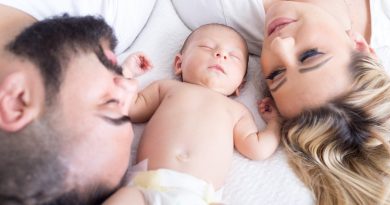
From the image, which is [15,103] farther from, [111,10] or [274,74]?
[274,74]

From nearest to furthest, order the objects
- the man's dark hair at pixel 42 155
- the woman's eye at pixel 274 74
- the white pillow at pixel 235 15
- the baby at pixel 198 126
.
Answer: the man's dark hair at pixel 42 155 → the baby at pixel 198 126 → the woman's eye at pixel 274 74 → the white pillow at pixel 235 15

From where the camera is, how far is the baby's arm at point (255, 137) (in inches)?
36.0

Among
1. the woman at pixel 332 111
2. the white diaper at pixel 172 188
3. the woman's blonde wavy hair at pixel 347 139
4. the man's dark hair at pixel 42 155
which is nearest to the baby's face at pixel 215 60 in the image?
the woman at pixel 332 111

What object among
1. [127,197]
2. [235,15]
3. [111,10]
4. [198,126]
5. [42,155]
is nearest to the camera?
[42,155]

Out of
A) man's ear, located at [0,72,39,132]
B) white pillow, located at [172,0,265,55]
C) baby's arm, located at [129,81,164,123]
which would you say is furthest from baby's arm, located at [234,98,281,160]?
man's ear, located at [0,72,39,132]

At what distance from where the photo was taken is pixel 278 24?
1055 millimetres

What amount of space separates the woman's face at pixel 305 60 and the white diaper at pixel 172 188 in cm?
32

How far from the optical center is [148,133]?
86 cm

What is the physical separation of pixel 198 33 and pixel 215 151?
39 cm

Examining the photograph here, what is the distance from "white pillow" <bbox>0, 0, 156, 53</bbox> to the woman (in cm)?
38

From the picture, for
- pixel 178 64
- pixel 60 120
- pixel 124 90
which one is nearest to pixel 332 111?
pixel 178 64

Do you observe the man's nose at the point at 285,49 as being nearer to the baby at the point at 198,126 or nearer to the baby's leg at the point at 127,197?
the baby at the point at 198,126

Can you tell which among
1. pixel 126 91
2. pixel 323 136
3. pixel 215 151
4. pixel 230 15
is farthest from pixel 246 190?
pixel 230 15

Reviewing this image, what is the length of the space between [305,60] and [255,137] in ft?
0.73
